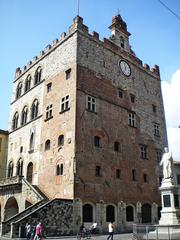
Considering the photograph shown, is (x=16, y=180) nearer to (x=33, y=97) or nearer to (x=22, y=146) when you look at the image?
(x=22, y=146)

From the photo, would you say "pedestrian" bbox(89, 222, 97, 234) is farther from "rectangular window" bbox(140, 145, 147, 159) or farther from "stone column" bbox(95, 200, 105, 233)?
"rectangular window" bbox(140, 145, 147, 159)

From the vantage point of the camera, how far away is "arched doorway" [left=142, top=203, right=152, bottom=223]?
1092 inches

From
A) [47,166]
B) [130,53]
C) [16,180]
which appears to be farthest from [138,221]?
[130,53]

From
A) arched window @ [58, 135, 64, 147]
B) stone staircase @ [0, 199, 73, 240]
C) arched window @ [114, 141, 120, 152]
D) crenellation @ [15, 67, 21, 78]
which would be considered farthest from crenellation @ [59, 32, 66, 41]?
stone staircase @ [0, 199, 73, 240]

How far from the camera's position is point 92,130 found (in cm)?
2548

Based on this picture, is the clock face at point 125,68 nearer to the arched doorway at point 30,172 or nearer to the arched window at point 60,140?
the arched window at point 60,140

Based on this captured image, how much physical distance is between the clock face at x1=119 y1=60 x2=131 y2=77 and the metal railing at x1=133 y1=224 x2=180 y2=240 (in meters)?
20.1

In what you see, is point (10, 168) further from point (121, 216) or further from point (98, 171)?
point (121, 216)

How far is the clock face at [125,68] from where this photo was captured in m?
31.9

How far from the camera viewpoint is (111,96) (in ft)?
95.3

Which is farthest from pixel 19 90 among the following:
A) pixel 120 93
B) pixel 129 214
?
pixel 129 214

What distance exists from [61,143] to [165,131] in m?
15.4

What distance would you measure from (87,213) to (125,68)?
17.4m

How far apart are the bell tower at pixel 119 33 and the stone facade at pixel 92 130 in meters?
0.13
